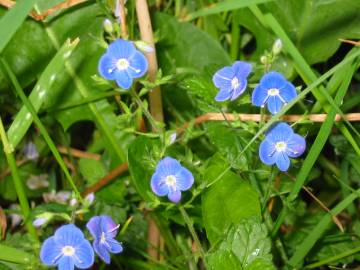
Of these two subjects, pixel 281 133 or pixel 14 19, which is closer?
pixel 14 19

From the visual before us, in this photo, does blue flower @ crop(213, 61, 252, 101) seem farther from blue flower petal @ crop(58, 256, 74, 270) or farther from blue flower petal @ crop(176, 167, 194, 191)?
blue flower petal @ crop(58, 256, 74, 270)

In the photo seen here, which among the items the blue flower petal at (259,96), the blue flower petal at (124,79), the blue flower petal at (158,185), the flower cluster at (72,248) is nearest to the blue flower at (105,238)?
the flower cluster at (72,248)

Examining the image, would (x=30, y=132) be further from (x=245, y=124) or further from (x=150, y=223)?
(x=245, y=124)

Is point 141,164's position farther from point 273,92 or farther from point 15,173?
point 273,92

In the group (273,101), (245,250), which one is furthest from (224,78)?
(245,250)

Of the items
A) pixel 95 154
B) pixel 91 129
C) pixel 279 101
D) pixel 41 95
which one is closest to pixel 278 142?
pixel 279 101

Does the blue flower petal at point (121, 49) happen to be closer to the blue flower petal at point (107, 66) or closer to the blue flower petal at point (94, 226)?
the blue flower petal at point (107, 66)
